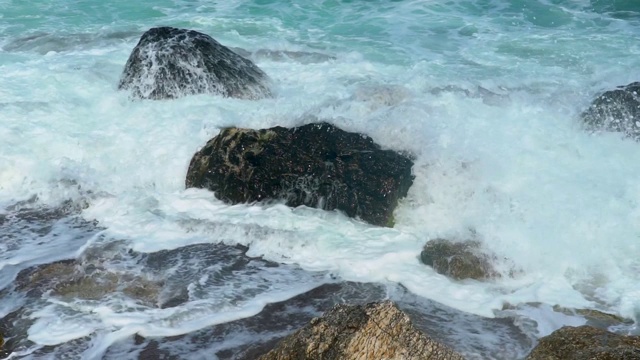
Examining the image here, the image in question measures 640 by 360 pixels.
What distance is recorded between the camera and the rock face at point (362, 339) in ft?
13.0

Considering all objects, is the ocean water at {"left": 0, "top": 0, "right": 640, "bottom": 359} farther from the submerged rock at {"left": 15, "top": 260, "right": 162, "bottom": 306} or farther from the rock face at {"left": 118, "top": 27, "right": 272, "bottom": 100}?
the rock face at {"left": 118, "top": 27, "right": 272, "bottom": 100}

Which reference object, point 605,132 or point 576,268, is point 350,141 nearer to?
point 576,268

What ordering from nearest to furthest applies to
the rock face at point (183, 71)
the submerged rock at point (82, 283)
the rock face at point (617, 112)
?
the submerged rock at point (82, 283), the rock face at point (617, 112), the rock face at point (183, 71)

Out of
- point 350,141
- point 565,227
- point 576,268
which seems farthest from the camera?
point 350,141

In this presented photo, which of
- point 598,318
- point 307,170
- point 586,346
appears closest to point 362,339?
point 586,346

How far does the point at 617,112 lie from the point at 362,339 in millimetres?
7219

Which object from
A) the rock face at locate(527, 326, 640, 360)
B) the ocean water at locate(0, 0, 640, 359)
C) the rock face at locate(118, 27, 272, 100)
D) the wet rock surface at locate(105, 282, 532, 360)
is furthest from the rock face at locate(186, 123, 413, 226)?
the rock face at locate(527, 326, 640, 360)

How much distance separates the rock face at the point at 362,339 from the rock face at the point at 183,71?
22.3 feet

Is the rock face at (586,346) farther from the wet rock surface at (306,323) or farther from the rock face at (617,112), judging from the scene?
the rock face at (617,112)

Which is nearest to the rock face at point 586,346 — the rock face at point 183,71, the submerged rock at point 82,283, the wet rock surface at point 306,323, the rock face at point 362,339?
the rock face at point 362,339

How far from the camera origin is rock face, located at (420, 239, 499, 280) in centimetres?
666

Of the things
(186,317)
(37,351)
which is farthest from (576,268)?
(37,351)

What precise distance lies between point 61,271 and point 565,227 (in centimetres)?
504

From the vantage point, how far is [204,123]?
9516 millimetres
